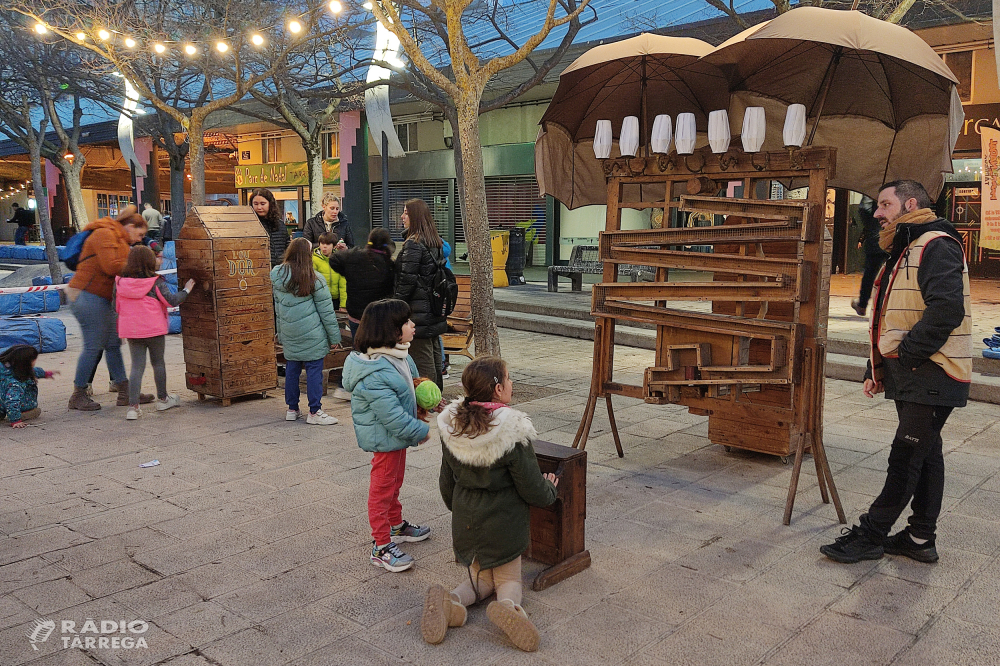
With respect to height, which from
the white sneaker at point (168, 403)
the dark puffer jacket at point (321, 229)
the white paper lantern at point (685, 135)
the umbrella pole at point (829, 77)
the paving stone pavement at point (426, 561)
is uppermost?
the umbrella pole at point (829, 77)

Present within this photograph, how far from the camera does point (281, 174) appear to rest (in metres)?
30.7

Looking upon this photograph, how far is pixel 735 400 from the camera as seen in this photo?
16.5 ft

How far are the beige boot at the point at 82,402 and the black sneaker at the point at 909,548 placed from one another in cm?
654

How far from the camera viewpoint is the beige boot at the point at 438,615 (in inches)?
126

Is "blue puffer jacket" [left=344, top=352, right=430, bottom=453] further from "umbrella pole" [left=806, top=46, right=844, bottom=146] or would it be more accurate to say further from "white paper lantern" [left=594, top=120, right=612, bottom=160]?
"umbrella pole" [left=806, top=46, right=844, bottom=146]

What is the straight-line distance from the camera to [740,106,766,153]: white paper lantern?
15.9 feet

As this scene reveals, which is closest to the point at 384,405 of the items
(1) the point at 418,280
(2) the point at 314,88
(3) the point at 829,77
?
(1) the point at 418,280

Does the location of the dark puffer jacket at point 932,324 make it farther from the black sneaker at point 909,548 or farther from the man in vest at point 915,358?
the black sneaker at point 909,548

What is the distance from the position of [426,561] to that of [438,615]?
0.88 metres

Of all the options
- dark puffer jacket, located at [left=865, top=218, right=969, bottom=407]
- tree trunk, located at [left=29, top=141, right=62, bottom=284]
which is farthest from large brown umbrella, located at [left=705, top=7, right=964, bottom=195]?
tree trunk, located at [left=29, top=141, right=62, bottom=284]

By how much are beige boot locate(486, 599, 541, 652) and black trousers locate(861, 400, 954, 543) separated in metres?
2.03

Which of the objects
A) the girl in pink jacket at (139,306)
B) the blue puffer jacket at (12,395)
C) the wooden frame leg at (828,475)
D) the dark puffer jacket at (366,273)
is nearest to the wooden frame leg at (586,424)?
the wooden frame leg at (828,475)

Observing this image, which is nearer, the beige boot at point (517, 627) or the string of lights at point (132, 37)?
the beige boot at point (517, 627)

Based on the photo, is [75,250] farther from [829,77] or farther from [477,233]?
[829,77]
